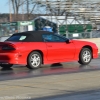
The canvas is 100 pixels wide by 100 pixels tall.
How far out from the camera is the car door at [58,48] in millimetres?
15328

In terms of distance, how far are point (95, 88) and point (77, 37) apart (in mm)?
17324

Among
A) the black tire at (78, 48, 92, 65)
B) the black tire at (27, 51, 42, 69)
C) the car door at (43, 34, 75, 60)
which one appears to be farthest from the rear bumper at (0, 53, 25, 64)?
the black tire at (78, 48, 92, 65)

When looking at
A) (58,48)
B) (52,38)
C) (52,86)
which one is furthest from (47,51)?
(52,86)

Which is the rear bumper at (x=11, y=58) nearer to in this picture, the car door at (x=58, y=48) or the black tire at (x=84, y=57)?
the car door at (x=58, y=48)

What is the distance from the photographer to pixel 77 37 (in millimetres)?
27156

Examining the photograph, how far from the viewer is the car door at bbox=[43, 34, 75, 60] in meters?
15.3

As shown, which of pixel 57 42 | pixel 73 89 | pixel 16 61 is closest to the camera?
pixel 73 89

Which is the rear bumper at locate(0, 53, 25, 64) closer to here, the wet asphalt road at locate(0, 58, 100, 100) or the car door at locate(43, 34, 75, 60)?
the wet asphalt road at locate(0, 58, 100, 100)

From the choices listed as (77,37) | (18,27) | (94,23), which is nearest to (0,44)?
(77,37)

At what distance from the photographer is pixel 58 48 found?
15.5m

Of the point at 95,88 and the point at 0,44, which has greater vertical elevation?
the point at 0,44

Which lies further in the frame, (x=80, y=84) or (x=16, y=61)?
(x=16, y=61)

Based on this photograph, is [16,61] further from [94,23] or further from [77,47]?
[94,23]

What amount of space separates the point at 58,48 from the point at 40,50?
0.83m
